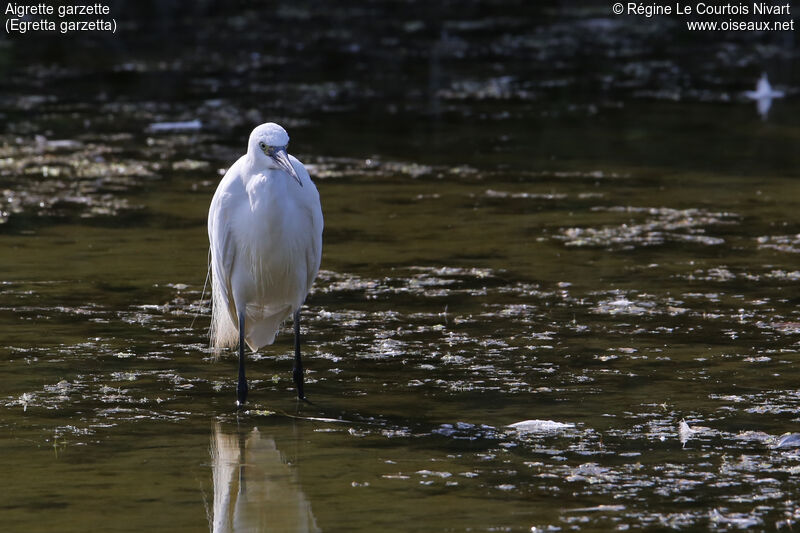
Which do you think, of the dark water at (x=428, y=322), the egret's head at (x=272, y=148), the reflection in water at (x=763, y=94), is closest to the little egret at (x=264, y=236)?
the egret's head at (x=272, y=148)

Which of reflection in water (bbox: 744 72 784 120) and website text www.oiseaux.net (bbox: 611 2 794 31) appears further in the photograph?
website text www.oiseaux.net (bbox: 611 2 794 31)

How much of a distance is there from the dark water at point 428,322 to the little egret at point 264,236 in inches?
13.8

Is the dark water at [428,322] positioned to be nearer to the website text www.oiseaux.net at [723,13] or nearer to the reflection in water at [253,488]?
the reflection in water at [253,488]

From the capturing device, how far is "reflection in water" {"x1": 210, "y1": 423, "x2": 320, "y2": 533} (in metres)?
4.29

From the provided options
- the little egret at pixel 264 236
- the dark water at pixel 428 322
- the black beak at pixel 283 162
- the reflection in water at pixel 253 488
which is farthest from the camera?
the little egret at pixel 264 236

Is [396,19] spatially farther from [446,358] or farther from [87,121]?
[446,358]

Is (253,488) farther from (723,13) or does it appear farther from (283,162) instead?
(723,13)

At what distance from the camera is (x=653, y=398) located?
5.53 m

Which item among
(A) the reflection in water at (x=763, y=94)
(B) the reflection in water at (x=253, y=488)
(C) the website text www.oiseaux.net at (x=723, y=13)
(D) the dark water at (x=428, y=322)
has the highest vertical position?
(C) the website text www.oiseaux.net at (x=723, y=13)

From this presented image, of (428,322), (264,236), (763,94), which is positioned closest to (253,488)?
(264,236)

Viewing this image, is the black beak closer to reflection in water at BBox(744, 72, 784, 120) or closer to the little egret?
the little egret

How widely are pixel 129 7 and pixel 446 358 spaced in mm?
20958

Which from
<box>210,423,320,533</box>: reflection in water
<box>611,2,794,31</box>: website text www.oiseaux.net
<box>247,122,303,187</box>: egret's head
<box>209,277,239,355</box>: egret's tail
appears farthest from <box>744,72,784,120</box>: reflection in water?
<box>210,423,320,533</box>: reflection in water

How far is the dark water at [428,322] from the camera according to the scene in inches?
177
